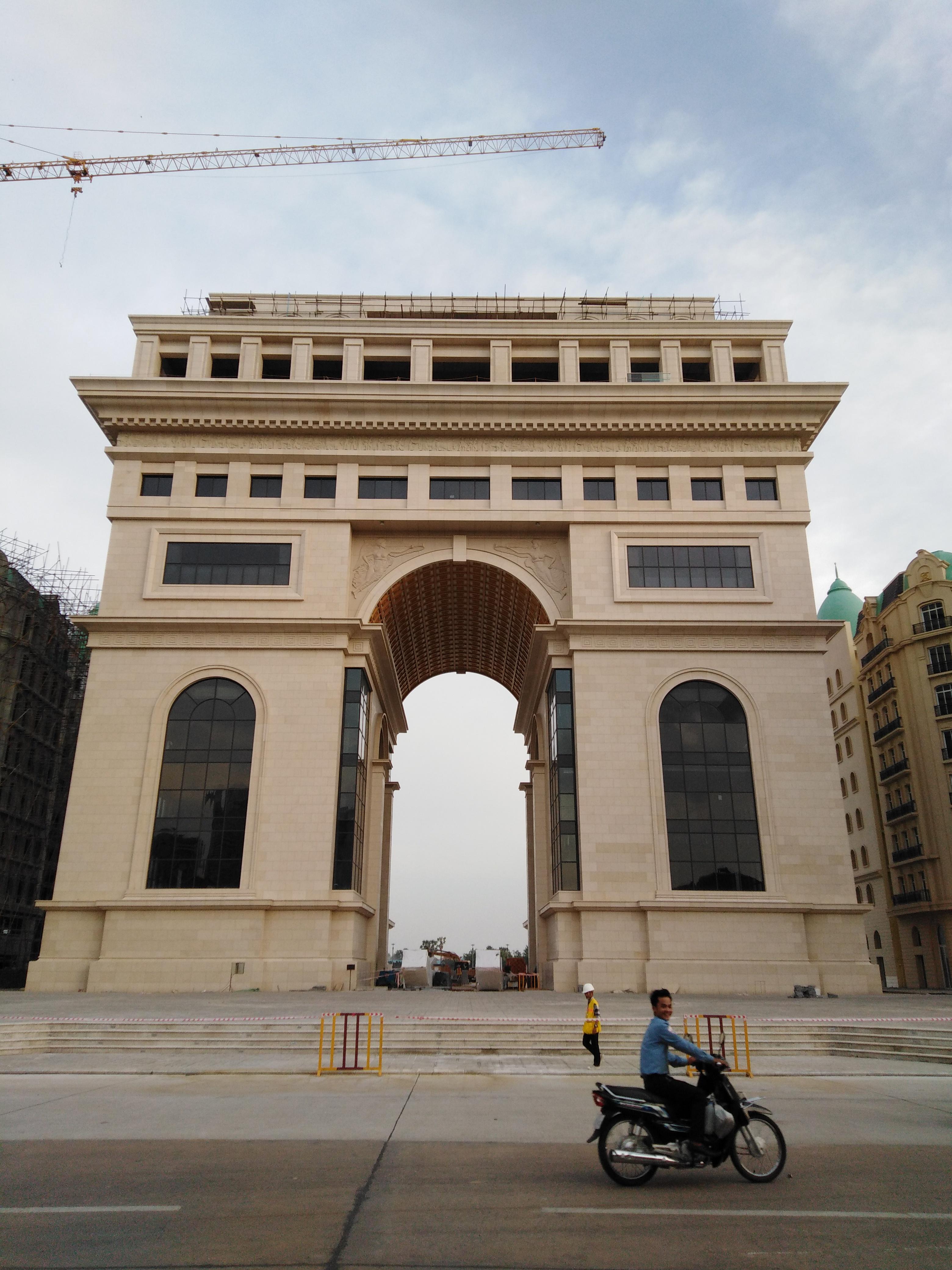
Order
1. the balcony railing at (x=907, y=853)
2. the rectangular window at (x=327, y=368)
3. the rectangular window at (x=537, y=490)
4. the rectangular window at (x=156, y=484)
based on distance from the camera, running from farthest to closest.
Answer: the balcony railing at (x=907, y=853)
the rectangular window at (x=327, y=368)
the rectangular window at (x=537, y=490)
the rectangular window at (x=156, y=484)

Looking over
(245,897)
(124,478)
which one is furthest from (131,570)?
(245,897)

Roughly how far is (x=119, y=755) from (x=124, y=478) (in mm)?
12115

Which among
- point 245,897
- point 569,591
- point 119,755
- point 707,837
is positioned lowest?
point 245,897

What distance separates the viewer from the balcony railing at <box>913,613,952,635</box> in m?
51.8

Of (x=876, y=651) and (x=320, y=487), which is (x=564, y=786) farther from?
(x=876, y=651)

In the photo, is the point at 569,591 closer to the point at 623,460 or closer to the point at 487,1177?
the point at 623,460

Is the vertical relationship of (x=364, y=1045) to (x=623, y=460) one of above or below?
below


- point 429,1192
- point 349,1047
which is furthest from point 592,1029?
point 429,1192

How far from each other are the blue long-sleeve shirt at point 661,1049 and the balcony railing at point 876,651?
52566 millimetres

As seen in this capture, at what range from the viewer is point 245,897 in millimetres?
31609

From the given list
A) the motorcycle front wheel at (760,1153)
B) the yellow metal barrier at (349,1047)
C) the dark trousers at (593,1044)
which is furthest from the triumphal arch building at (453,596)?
the motorcycle front wheel at (760,1153)

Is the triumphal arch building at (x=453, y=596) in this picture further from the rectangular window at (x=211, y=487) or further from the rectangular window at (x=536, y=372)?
the rectangular window at (x=536, y=372)

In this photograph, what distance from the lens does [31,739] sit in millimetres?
50906

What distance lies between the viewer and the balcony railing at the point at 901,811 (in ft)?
171
